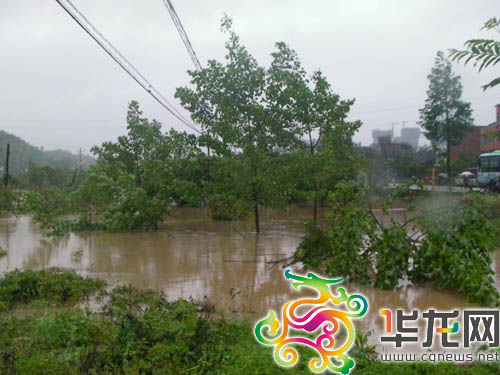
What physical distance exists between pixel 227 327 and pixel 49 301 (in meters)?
3.48

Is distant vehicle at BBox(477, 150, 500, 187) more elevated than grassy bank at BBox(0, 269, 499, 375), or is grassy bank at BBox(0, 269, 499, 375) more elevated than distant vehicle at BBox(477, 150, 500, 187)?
distant vehicle at BBox(477, 150, 500, 187)

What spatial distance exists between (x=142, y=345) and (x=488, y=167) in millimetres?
35238

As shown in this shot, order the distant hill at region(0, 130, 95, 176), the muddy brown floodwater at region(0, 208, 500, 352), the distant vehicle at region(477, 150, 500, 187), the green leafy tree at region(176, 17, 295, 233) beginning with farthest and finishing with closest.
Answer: the distant hill at region(0, 130, 95, 176) < the distant vehicle at region(477, 150, 500, 187) < the green leafy tree at region(176, 17, 295, 233) < the muddy brown floodwater at region(0, 208, 500, 352)

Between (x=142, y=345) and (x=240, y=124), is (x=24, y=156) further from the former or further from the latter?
(x=142, y=345)

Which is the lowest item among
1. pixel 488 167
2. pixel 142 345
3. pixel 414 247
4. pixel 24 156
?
pixel 142 345

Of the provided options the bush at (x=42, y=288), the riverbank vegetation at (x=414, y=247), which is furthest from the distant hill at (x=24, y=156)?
the riverbank vegetation at (x=414, y=247)

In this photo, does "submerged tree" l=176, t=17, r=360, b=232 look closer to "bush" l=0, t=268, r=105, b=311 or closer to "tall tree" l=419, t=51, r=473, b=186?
"bush" l=0, t=268, r=105, b=311

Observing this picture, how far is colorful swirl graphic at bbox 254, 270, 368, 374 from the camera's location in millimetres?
5398

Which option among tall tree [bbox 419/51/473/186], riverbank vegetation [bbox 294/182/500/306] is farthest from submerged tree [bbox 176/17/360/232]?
tall tree [bbox 419/51/473/186]

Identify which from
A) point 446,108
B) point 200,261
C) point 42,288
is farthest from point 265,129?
point 446,108

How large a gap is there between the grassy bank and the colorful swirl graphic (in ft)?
0.43

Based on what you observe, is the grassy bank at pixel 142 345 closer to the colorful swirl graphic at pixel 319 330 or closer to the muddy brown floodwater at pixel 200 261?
the colorful swirl graphic at pixel 319 330

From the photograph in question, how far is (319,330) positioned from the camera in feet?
20.5

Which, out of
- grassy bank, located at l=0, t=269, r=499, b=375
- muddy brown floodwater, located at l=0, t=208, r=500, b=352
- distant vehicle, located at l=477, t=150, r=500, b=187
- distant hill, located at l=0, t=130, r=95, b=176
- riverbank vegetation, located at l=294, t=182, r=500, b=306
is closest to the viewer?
grassy bank, located at l=0, t=269, r=499, b=375
